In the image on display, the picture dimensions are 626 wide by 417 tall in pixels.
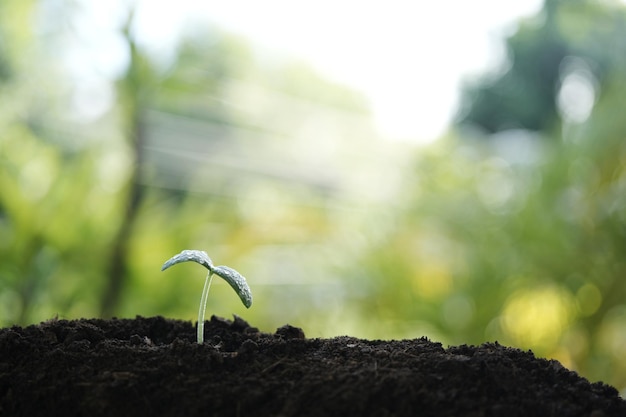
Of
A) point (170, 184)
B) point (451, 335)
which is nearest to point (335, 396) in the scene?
point (451, 335)

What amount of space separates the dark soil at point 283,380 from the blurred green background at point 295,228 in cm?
135

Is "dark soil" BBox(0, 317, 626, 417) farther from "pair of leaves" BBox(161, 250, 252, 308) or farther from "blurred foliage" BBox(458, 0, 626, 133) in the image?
"blurred foliage" BBox(458, 0, 626, 133)

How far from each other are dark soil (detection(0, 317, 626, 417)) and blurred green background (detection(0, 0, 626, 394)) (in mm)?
1354

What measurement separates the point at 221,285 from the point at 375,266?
0.63 meters

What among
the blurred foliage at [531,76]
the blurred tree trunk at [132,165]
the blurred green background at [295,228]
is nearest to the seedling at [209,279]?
the blurred green background at [295,228]

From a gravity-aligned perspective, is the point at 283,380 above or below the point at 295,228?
below

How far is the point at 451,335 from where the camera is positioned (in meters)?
2.65

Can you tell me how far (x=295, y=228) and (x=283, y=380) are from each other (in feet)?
10.8

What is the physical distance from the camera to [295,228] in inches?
151

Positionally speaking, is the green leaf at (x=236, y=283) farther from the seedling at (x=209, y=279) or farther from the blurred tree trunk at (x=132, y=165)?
the blurred tree trunk at (x=132, y=165)

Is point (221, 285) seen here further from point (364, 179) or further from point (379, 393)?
point (364, 179)

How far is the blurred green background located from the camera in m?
2.39

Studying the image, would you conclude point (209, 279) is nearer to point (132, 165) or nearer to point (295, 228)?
point (132, 165)

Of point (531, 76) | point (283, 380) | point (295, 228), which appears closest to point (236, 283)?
point (283, 380)
